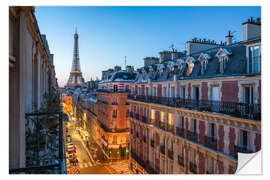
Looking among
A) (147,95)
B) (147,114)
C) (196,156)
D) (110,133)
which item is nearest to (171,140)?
(196,156)

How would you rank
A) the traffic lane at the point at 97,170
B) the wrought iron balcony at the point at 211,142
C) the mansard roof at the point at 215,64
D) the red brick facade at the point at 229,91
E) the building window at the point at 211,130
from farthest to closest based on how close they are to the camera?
1. the traffic lane at the point at 97,170
2. the building window at the point at 211,130
3. the wrought iron balcony at the point at 211,142
4. the mansard roof at the point at 215,64
5. the red brick facade at the point at 229,91

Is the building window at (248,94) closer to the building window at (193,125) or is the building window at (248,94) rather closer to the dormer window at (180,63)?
the building window at (193,125)

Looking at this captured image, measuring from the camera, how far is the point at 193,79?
30.6 feet

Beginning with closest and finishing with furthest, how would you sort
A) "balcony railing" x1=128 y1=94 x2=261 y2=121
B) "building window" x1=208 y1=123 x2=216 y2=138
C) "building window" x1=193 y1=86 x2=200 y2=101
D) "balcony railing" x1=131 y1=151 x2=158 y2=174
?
1. "balcony railing" x1=128 y1=94 x2=261 y2=121
2. "building window" x1=208 y1=123 x2=216 y2=138
3. "building window" x1=193 y1=86 x2=200 y2=101
4. "balcony railing" x1=131 y1=151 x2=158 y2=174

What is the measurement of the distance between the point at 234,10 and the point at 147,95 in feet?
32.7

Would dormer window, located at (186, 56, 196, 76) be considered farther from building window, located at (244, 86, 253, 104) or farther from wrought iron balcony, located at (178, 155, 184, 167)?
wrought iron balcony, located at (178, 155, 184, 167)

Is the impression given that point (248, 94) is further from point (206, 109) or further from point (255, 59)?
point (206, 109)

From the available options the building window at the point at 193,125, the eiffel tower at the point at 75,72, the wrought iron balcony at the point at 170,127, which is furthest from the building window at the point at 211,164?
the eiffel tower at the point at 75,72

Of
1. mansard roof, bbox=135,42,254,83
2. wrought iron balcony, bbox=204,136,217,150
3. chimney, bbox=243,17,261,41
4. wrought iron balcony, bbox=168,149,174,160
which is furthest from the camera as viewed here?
wrought iron balcony, bbox=168,149,174,160

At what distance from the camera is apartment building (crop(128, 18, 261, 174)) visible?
6449 millimetres

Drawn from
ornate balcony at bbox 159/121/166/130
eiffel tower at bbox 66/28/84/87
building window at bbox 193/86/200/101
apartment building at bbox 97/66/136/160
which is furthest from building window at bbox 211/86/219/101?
eiffel tower at bbox 66/28/84/87

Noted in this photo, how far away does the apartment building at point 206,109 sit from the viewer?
21.2ft

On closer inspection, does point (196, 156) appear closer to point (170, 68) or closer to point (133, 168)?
point (170, 68)

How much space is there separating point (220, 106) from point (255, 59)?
224 cm
